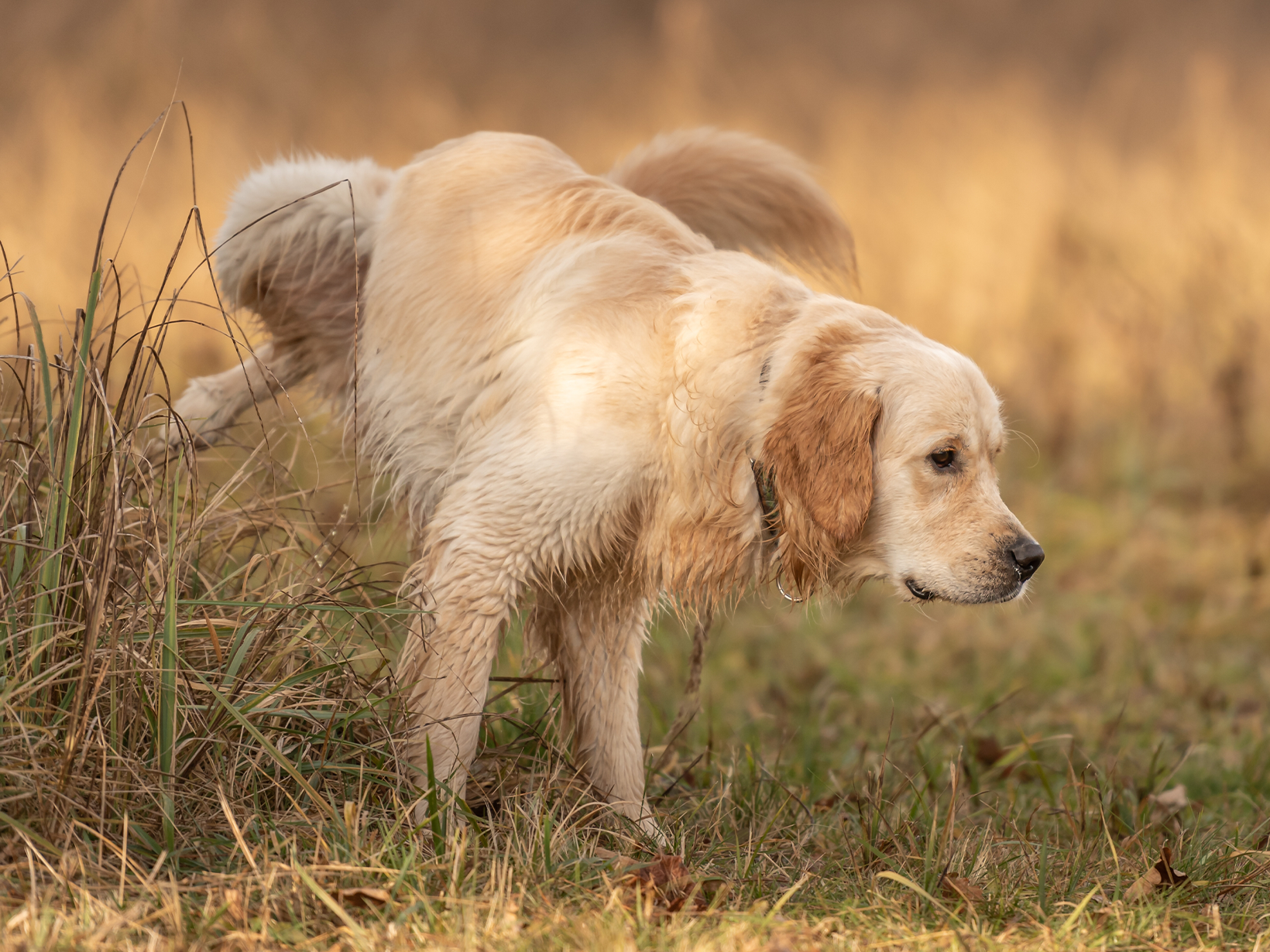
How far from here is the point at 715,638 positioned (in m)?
4.81

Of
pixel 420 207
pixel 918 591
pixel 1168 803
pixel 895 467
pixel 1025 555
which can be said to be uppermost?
pixel 420 207

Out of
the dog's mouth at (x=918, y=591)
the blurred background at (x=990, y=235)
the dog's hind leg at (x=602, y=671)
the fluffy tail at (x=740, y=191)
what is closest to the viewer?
the dog's mouth at (x=918, y=591)

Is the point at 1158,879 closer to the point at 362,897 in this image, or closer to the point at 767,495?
the point at 767,495

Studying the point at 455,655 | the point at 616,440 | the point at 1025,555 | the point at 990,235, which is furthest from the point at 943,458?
the point at 990,235

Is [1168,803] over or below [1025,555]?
below

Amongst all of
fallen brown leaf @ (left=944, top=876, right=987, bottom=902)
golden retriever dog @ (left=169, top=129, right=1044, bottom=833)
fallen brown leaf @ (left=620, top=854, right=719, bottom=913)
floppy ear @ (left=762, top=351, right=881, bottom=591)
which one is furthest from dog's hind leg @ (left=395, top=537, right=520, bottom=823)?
fallen brown leaf @ (left=944, top=876, right=987, bottom=902)

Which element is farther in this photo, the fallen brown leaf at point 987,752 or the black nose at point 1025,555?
the fallen brown leaf at point 987,752

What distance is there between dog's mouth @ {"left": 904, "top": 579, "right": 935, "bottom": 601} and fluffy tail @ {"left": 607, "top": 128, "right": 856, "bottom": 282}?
116cm

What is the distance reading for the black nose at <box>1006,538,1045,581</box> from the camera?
2586 mm

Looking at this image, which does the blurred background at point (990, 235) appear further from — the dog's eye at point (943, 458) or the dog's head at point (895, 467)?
the dog's eye at point (943, 458)

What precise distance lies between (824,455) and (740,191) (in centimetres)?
117

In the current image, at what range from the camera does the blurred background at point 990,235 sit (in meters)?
5.11

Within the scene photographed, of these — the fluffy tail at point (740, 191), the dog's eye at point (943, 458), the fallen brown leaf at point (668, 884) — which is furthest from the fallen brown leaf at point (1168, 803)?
the fluffy tail at point (740, 191)

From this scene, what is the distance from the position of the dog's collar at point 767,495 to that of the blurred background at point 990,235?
4.99 feet
